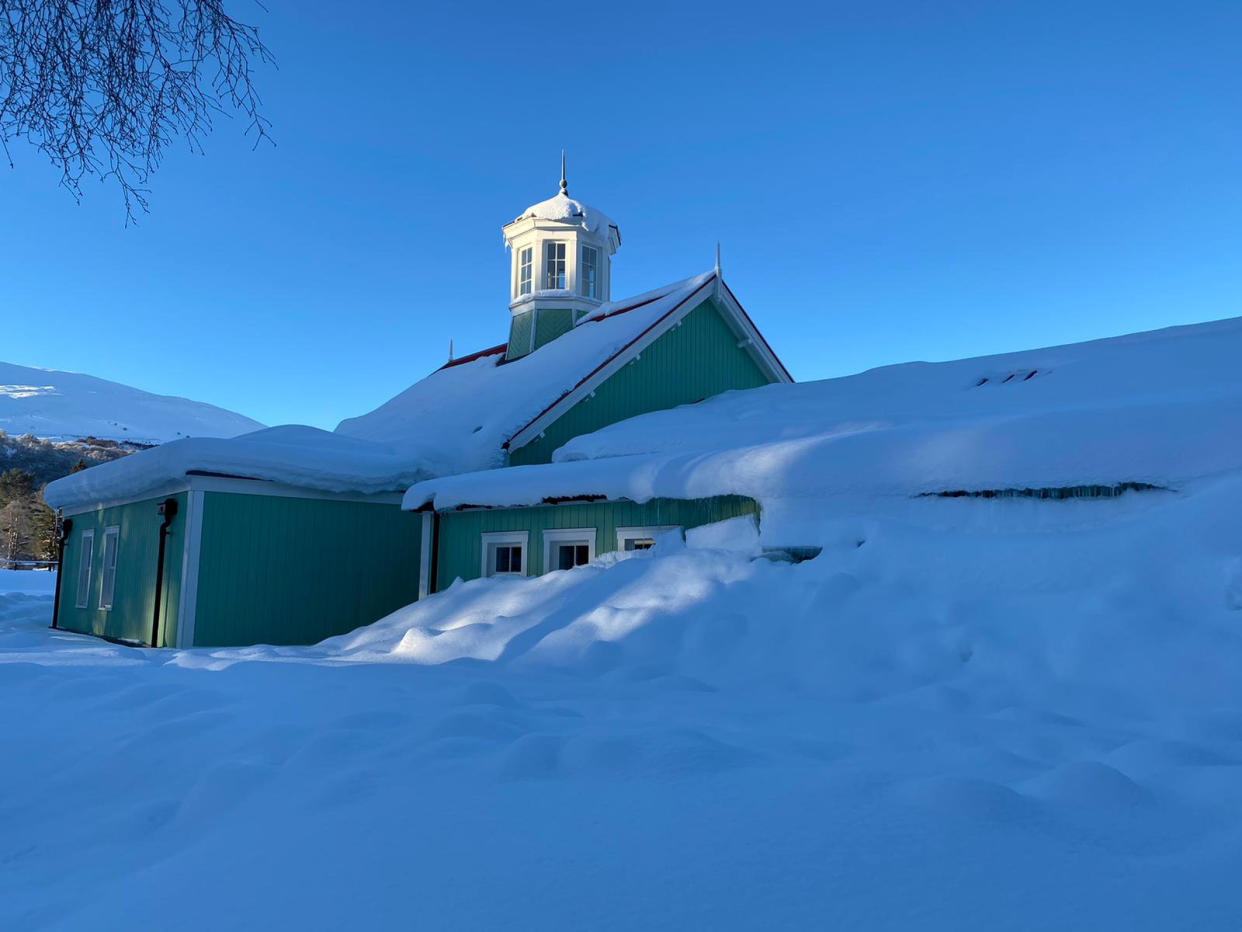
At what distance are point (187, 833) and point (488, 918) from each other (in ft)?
4.99

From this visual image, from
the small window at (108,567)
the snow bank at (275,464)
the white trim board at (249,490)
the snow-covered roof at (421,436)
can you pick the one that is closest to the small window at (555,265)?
the snow-covered roof at (421,436)

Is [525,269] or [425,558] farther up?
[525,269]

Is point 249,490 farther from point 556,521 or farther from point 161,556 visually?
point 556,521

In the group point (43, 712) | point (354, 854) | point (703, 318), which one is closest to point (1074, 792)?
point (354, 854)

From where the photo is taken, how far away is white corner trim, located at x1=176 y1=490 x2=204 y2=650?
10570 millimetres

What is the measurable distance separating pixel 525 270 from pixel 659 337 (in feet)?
16.3

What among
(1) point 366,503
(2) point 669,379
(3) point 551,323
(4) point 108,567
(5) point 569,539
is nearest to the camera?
(5) point 569,539

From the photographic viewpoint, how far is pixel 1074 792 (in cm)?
294

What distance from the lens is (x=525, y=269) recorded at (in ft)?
59.8

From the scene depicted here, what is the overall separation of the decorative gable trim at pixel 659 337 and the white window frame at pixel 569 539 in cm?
288

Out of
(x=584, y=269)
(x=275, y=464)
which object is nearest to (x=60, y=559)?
(x=275, y=464)

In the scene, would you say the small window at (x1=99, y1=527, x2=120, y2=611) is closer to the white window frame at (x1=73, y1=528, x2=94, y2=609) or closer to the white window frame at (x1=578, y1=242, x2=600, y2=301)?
the white window frame at (x1=73, y1=528, x2=94, y2=609)

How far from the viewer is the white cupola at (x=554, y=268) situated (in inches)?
696

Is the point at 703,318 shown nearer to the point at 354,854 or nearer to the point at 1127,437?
the point at 1127,437
